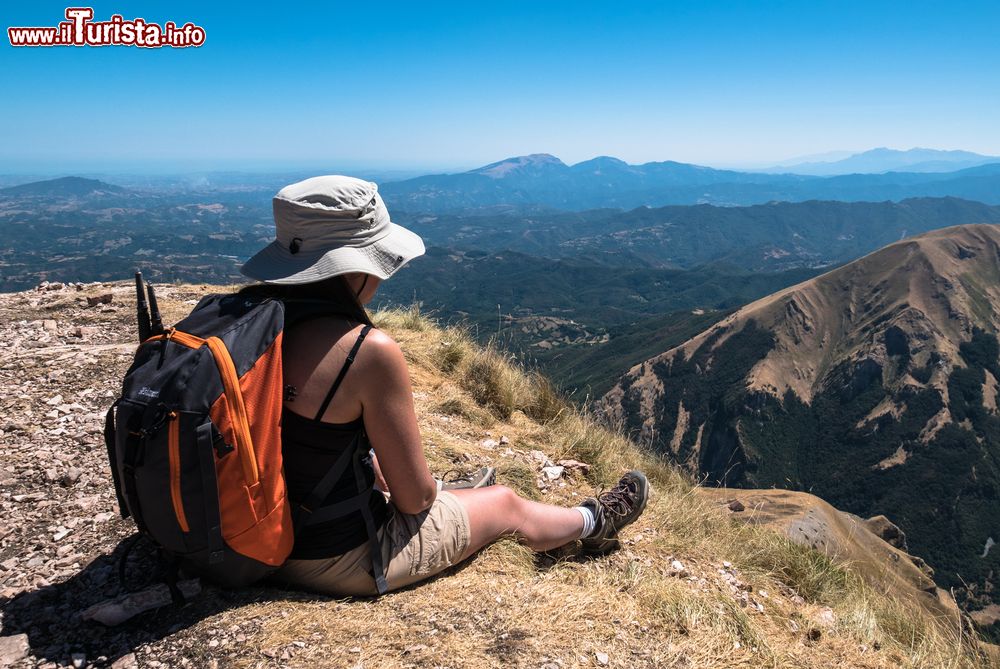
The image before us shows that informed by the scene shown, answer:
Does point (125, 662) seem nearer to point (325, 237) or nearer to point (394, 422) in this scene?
point (394, 422)

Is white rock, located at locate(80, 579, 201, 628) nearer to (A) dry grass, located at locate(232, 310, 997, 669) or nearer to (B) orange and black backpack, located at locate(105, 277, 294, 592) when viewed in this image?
(A) dry grass, located at locate(232, 310, 997, 669)

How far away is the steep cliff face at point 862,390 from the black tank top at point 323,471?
13548 cm

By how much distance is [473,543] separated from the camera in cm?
376

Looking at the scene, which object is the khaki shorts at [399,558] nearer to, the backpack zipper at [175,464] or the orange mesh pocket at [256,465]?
the orange mesh pocket at [256,465]

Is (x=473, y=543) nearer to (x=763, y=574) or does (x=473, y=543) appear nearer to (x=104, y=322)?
(x=763, y=574)

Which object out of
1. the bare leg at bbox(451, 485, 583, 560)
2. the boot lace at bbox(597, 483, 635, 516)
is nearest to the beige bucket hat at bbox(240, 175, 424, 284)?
the bare leg at bbox(451, 485, 583, 560)

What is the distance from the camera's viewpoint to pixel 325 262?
2850 millimetres

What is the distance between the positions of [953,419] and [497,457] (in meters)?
181

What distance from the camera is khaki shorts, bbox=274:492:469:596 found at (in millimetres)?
3264

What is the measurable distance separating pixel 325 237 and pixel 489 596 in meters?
2.53

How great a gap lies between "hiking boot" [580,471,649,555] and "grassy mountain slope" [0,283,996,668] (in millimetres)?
156

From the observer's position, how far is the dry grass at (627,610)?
306cm

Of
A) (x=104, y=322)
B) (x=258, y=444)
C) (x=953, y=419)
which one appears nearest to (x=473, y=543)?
(x=258, y=444)

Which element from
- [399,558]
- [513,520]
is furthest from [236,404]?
[513,520]
